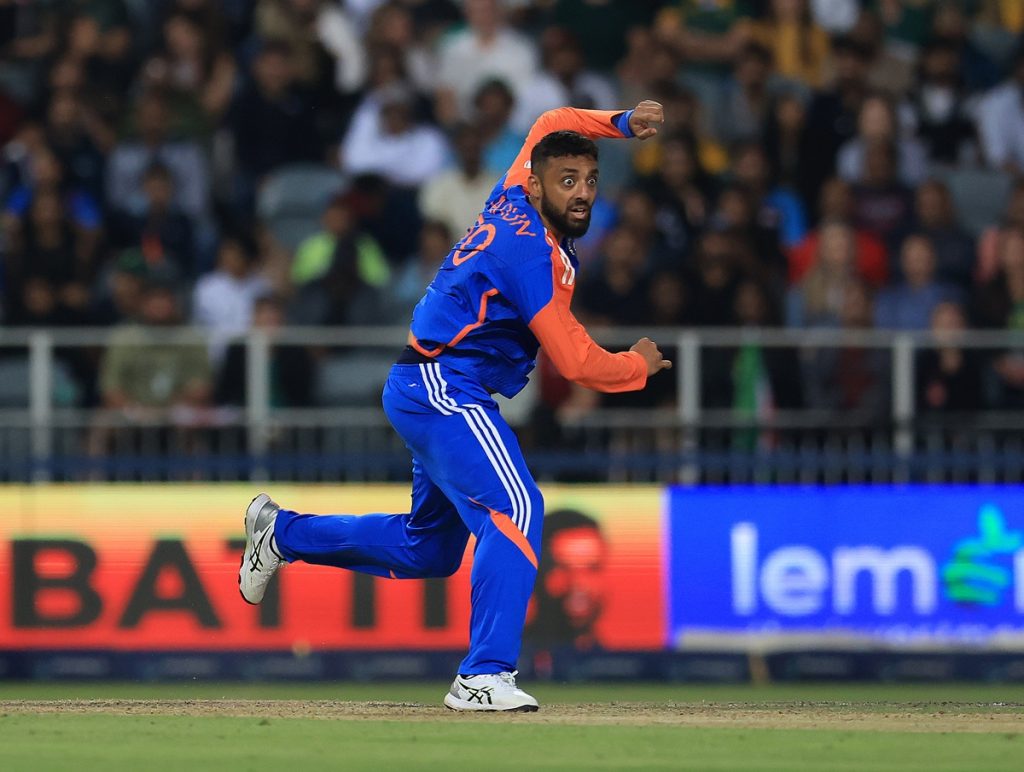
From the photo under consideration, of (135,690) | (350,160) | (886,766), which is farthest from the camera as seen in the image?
(350,160)

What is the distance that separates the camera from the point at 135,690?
12.7 m

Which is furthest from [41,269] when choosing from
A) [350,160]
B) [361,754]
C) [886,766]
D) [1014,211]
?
[886,766]

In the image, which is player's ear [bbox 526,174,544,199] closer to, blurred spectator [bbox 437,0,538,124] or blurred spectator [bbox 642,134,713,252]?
blurred spectator [bbox 642,134,713,252]

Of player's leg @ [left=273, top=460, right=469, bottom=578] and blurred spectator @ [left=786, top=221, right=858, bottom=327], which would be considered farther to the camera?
blurred spectator @ [left=786, top=221, right=858, bottom=327]

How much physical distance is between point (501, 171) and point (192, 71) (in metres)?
2.66

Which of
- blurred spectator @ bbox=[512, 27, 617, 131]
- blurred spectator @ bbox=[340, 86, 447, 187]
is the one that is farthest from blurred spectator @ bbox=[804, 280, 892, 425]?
blurred spectator @ bbox=[340, 86, 447, 187]

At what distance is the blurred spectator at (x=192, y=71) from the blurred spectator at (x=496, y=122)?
197 cm

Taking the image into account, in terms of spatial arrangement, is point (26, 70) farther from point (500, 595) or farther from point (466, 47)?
point (500, 595)

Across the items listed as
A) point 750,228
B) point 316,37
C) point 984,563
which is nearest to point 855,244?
point 750,228

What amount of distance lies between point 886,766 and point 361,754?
178 centimetres

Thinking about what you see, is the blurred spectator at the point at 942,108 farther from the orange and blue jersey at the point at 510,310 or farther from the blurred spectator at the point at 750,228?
the orange and blue jersey at the point at 510,310

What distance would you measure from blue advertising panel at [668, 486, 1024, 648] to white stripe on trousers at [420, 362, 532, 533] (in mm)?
4739

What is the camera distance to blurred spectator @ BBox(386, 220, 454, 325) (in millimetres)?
14789

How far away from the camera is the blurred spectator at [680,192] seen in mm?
15359
